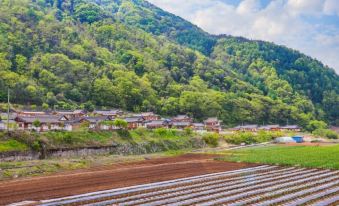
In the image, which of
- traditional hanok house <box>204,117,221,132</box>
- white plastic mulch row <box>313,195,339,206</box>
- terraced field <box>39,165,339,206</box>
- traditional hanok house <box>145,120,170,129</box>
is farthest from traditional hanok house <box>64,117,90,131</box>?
white plastic mulch row <box>313,195,339,206</box>

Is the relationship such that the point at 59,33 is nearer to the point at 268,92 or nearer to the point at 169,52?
the point at 169,52

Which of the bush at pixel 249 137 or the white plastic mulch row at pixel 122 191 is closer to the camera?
the white plastic mulch row at pixel 122 191

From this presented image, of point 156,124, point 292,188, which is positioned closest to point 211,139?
point 156,124

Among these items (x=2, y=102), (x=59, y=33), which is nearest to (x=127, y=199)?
(x=2, y=102)

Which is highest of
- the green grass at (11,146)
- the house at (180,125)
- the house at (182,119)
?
the house at (182,119)

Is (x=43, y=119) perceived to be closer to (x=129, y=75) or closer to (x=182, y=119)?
(x=182, y=119)

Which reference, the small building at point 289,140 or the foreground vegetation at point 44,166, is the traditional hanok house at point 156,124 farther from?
the foreground vegetation at point 44,166

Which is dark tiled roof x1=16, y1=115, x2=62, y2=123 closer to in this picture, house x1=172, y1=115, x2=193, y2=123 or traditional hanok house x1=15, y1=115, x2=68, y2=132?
traditional hanok house x1=15, y1=115, x2=68, y2=132

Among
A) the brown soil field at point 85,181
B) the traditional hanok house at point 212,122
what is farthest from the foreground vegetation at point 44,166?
the traditional hanok house at point 212,122
